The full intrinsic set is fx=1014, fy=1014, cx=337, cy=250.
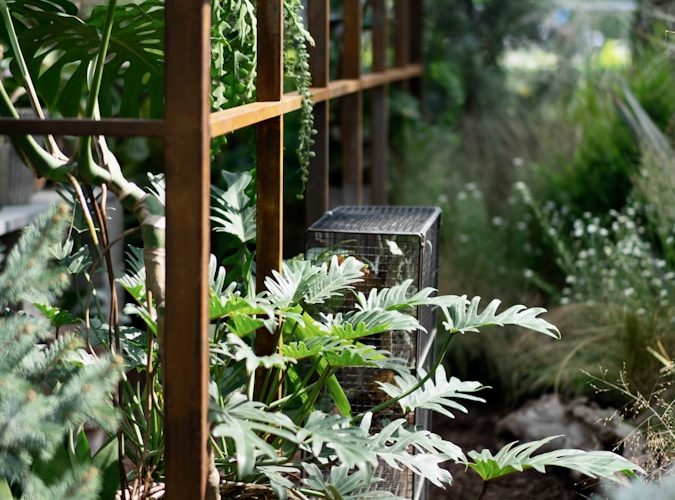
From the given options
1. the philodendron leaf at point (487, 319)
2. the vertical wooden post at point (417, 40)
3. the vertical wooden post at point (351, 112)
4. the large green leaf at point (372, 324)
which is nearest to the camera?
the large green leaf at point (372, 324)

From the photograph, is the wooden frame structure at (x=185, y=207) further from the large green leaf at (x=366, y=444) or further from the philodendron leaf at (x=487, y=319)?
the philodendron leaf at (x=487, y=319)

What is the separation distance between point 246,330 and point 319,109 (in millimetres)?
1472

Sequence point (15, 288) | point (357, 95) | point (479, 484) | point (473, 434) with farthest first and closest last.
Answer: point (357, 95), point (473, 434), point (479, 484), point (15, 288)

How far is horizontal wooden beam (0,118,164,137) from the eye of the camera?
1.65 meters

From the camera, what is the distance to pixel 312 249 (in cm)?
257

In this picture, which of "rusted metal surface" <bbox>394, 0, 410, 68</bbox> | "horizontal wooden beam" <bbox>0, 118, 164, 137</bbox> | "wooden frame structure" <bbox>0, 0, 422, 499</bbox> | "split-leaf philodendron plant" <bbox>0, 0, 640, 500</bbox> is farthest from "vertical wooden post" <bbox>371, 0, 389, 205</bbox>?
"horizontal wooden beam" <bbox>0, 118, 164, 137</bbox>

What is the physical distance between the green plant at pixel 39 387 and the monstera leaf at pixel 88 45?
0.79 meters

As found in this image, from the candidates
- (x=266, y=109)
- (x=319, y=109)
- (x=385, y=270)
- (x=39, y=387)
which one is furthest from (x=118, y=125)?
(x=319, y=109)

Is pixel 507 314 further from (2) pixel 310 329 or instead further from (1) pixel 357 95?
(1) pixel 357 95

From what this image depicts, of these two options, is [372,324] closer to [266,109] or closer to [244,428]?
[244,428]

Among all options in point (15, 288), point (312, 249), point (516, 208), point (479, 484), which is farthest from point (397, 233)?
→ point (516, 208)

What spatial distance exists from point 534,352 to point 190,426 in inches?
98.7

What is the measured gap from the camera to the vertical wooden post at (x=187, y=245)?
1.62 metres

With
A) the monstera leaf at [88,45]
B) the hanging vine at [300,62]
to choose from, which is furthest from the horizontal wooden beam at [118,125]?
the monstera leaf at [88,45]
